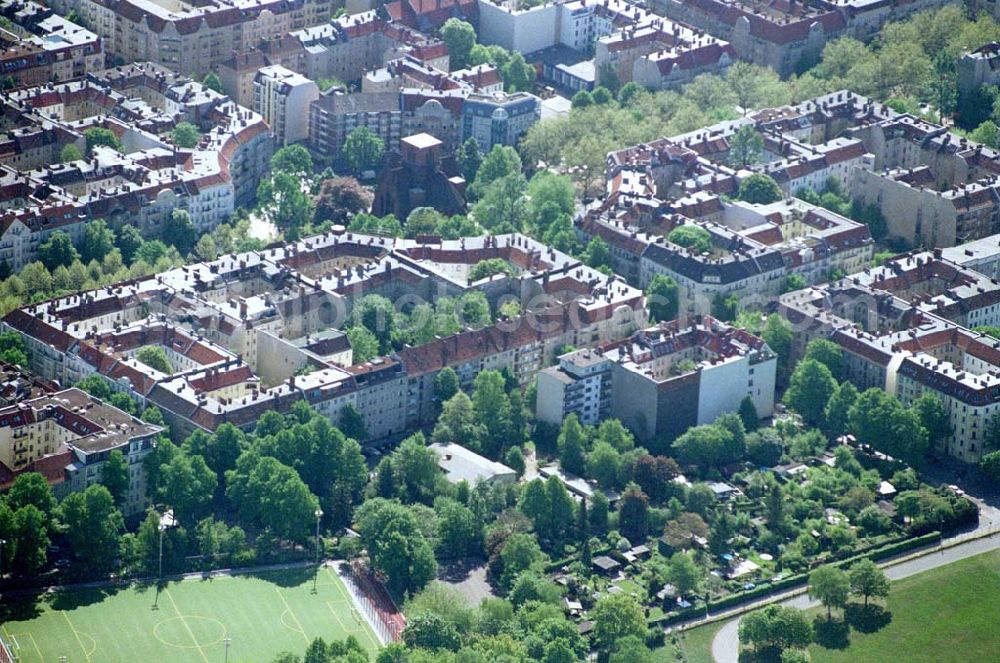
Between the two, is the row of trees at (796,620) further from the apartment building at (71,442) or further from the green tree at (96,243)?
the green tree at (96,243)

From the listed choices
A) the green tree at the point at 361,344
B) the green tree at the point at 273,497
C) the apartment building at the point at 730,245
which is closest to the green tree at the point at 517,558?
the green tree at the point at 273,497

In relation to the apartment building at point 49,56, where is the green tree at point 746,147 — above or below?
below

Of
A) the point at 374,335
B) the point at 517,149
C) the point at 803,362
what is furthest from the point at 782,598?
the point at 517,149

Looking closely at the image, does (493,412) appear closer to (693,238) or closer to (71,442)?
(693,238)

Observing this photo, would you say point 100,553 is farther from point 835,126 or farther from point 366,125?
point 835,126

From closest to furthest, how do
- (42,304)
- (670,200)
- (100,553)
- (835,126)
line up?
(100,553), (42,304), (670,200), (835,126)

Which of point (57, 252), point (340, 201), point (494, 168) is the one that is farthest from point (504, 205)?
point (57, 252)
